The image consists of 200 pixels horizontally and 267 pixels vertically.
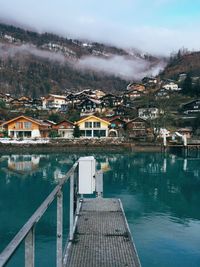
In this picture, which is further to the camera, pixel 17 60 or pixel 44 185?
pixel 17 60

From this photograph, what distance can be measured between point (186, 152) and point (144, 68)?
153195 mm

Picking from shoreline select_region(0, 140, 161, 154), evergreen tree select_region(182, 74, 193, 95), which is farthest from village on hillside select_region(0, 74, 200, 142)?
shoreline select_region(0, 140, 161, 154)

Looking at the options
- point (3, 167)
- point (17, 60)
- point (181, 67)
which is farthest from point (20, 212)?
point (17, 60)

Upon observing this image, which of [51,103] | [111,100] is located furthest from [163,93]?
[51,103]

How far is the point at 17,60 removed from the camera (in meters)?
151

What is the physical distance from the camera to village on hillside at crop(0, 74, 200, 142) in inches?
1693

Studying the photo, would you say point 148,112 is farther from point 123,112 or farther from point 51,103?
point 51,103

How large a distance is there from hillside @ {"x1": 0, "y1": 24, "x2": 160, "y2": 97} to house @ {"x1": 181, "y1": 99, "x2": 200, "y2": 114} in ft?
228

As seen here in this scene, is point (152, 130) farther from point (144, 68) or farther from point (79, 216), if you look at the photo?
point (144, 68)

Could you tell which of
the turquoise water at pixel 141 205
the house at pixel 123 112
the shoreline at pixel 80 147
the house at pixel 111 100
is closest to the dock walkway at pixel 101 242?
the turquoise water at pixel 141 205

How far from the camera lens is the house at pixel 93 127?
43.2m

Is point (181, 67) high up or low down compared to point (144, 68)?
down

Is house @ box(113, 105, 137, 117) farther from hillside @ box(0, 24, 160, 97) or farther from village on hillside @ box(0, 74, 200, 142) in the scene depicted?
hillside @ box(0, 24, 160, 97)

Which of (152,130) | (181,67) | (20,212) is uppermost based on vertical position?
(181,67)
